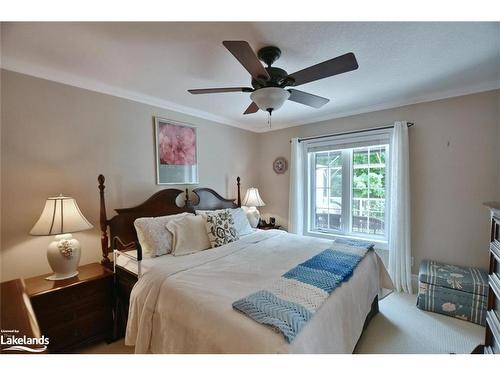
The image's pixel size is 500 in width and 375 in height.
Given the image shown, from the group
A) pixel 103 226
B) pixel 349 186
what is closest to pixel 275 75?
pixel 103 226

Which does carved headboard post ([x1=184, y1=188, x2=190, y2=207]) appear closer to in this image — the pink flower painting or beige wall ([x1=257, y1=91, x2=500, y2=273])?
the pink flower painting

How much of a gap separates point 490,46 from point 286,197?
276cm

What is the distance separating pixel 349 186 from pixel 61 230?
3314 mm

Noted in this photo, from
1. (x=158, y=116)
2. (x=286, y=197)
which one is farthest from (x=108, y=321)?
(x=286, y=197)

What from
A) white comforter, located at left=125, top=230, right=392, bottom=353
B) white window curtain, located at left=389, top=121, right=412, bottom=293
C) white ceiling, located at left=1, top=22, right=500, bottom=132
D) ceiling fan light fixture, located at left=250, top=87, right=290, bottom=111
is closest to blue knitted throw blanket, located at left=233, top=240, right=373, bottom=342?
white comforter, located at left=125, top=230, right=392, bottom=353

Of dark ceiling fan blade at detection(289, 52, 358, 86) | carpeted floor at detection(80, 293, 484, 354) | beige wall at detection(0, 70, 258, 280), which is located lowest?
carpeted floor at detection(80, 293, 484, 354)

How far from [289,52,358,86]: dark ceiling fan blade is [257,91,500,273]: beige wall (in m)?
1.88

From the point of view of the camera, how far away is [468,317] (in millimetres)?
2035

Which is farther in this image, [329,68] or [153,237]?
[153,237]

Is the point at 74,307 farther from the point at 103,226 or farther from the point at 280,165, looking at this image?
the point at 280,165

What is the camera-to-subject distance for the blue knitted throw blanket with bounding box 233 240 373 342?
1.02m

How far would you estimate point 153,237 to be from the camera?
199 centimetres

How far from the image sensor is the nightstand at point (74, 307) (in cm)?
149
